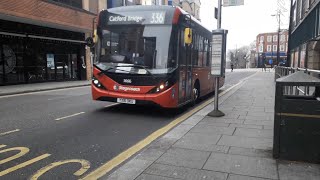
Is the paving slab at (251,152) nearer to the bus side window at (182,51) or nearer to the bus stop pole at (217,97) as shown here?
the bus stop pole at (217,97)

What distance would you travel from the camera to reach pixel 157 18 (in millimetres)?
8867

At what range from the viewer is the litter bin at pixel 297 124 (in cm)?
466

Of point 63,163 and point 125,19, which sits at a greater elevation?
point 125,19

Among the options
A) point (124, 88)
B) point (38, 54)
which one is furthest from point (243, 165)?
point (38, 54)

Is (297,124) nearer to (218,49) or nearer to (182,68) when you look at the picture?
(218,49)

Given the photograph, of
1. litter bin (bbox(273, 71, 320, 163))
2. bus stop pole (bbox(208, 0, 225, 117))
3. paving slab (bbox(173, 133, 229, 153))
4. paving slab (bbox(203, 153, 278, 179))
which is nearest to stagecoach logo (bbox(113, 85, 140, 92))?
bus stop pole (bbox(208, 0, 225, 117))

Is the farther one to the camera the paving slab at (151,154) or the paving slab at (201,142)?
the paving slab at (201,142)

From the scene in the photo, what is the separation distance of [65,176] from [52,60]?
66.7 feet

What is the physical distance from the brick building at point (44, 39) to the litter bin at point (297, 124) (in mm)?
16205

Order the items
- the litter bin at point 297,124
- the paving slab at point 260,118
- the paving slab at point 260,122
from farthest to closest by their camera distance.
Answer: the paving slab at point 260,118
the paving slab at point 260,122
the litter bin at point 297,124

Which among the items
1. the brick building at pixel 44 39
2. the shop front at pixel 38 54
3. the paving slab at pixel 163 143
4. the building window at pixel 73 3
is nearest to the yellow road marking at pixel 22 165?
the paving slab at pixel 163 143

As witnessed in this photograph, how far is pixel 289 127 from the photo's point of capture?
4770 millimetres

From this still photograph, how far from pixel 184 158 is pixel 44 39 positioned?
19.5 m

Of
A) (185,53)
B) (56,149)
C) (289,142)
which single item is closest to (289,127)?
(289,142)
